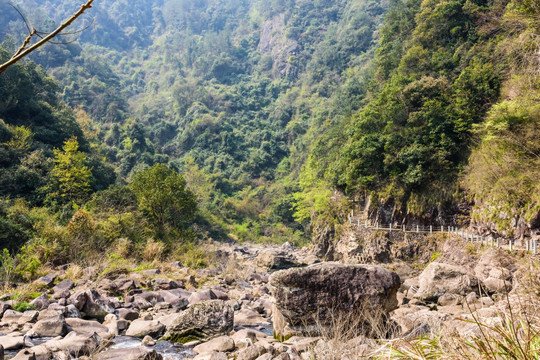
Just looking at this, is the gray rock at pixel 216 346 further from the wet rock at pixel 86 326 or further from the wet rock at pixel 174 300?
the wet rock at pixel 174 300

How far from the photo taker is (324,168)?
34781mm

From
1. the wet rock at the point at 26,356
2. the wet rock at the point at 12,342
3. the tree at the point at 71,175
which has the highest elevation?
the tree at the point at 71,175

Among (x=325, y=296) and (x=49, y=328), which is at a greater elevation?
(x=325, y=296)

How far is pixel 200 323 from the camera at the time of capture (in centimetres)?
743

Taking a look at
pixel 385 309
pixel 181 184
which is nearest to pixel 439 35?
pixel 181 184

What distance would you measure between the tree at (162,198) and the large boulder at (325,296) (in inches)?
624

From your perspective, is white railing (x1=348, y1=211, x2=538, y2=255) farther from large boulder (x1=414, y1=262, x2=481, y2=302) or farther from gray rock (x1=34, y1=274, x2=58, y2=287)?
gray rock (x1=34, y1=274, x2=58, y2=287)

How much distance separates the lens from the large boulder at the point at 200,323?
7341mm

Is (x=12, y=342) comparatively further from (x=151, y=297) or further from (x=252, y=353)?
(x=151, y=297)

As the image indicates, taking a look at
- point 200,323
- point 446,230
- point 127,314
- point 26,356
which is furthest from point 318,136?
point 26,356

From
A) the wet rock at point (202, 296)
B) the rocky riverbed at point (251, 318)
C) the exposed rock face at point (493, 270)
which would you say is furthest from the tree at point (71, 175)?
the exposed rock face at point (493, 270)

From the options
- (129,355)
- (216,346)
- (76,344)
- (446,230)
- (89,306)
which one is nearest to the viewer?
(129,355)

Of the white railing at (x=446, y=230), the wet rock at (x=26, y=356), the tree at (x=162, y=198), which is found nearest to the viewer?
the wet rock at (x=26, y=356)

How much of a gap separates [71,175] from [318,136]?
28908mm
